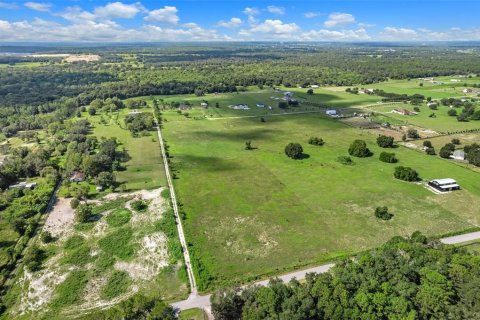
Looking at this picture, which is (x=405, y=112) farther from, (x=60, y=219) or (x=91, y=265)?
(x=91, y=265)

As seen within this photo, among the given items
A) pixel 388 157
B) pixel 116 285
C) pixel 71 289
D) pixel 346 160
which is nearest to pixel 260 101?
pixel 346 160

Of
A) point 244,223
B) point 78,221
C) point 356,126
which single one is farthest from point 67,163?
point 356,126

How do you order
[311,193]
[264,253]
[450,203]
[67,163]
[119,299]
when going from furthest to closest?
[67,163]
[311,193]
[450,203]
[264,253]
[119,299]

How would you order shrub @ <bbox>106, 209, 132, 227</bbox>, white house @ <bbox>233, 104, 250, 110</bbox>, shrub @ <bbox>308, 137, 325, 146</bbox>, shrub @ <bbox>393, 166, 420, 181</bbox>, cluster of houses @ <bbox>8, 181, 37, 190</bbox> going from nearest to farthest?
shrub @ <bbox>106, 209, 132, 227</bbox> → cluster of houses @ <bbox>8, 181, 37, 190</bbox> → shrub @ <bbox>393, 166, 420, 181</bbox> → shrub @ <bbox>308, 137, 325, 146</bbox> → white house @ <bbox>233, 104, 250, 110</bbox>

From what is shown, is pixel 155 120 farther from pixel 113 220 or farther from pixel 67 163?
pixel 113 220

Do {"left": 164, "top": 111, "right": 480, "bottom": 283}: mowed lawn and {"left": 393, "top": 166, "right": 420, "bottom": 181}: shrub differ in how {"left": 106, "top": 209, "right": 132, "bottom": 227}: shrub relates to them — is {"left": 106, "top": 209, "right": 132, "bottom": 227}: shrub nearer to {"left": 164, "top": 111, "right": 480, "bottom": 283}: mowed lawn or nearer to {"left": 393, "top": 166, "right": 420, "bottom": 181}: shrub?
{"left": 164, "top": 111, "right": 480, "bottom": 283}: mowed lawn

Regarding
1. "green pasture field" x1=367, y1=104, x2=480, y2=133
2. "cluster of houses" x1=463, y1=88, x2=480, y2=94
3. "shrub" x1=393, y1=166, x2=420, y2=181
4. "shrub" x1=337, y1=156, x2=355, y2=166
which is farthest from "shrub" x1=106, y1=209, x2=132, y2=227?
"cluster of houses" x1=463, y1=88, x2=480, y2=94
